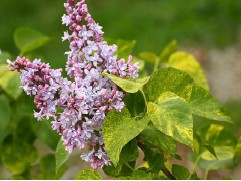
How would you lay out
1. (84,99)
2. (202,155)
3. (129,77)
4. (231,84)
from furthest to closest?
(231,84) → (202,155) → (129,77) → (84,99)

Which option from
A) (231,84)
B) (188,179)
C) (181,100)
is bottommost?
(188,179)

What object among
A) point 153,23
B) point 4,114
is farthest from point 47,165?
point 153,23

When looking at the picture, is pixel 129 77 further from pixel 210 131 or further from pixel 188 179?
pixel 210 131

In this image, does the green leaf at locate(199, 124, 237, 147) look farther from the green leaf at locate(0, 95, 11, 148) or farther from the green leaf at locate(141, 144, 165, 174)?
the green leaf at locate(0, 95, 11, 148)

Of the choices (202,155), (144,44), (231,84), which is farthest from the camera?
(144,44)

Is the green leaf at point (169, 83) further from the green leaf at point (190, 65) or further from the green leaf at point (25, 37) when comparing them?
the green leaf at point (25, 37)

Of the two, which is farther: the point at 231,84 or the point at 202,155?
the point at 231,84

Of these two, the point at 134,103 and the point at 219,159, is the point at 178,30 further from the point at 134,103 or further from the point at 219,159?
the point at 134,103

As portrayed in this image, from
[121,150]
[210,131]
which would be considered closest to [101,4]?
[210,131]
